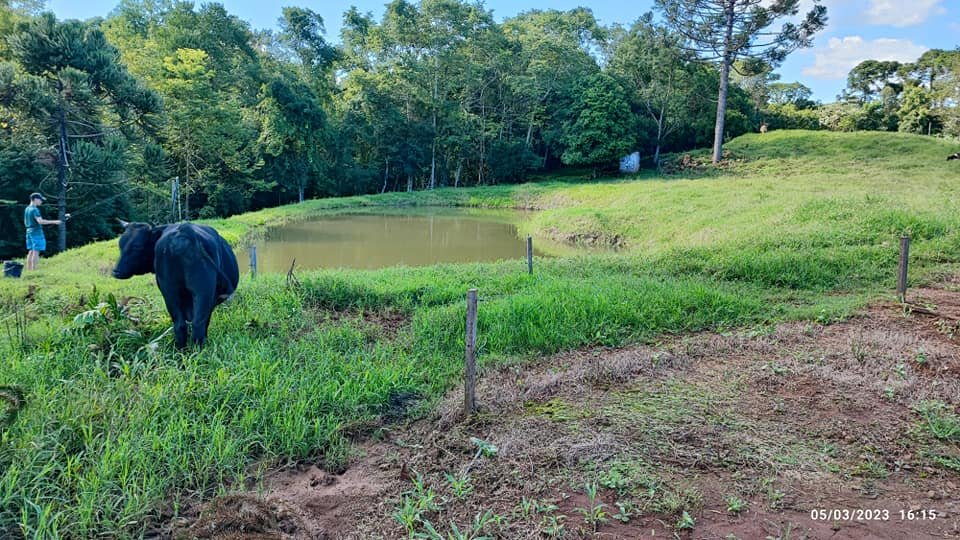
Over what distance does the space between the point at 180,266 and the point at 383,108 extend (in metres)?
26.9

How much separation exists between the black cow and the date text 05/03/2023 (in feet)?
14.6

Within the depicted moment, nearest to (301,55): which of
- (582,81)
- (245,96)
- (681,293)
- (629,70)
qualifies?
(245,96)

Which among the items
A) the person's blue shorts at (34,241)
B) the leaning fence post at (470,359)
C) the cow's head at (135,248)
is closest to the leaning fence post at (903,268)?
the leaning fence post at (470,359)

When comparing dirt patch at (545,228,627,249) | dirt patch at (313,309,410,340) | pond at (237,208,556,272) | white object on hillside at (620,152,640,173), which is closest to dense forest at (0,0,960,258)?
white object on hillside at (620,152,640,173)

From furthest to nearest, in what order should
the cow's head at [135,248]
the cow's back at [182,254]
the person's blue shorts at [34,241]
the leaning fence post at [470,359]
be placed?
the person's blue shorts at [34,241] < the cow's head at [135,248] < the cow's back at [182,254] < the leaning fence post at [470,359]

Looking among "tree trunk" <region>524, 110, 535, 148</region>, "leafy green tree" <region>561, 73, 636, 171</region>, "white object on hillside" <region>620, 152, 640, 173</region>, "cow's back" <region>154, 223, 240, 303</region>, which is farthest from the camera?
"tree trunk" <region>524, 110, 535, 148</region>

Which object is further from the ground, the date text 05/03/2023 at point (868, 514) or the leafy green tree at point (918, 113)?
the leafy green tree at point (918, 113)

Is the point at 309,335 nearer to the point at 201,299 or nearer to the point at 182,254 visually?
the point at 201,299

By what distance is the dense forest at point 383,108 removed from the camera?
15047 mm

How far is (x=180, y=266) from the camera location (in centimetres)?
452

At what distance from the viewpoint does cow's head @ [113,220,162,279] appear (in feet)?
15.5

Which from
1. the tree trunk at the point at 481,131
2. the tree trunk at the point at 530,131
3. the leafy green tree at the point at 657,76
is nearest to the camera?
the leafy green tree at the point at 657,76

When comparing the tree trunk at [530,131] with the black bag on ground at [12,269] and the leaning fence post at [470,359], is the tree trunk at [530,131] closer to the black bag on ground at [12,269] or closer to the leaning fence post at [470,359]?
the black bag on ground at [12,269]

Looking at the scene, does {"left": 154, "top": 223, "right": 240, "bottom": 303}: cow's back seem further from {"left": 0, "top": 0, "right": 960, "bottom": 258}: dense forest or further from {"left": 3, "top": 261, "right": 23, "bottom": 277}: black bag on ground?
{"left": 0, "top": 0, "right": 960, "bottom": 258}: dense forest
